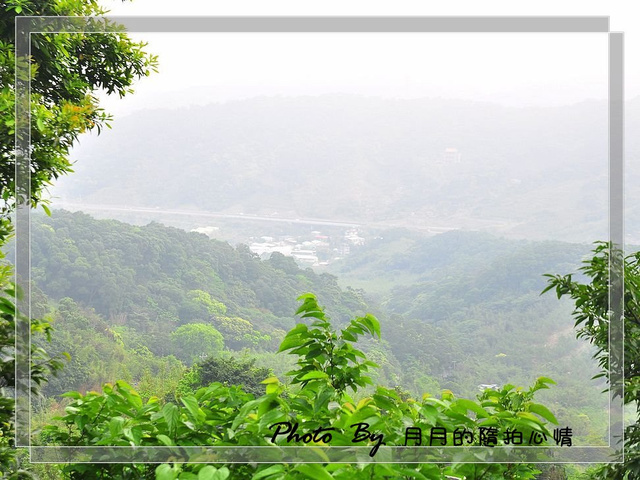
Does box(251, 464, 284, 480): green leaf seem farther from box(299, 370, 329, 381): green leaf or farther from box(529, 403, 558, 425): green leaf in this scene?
box(529, 403, 558, 425): green leaf

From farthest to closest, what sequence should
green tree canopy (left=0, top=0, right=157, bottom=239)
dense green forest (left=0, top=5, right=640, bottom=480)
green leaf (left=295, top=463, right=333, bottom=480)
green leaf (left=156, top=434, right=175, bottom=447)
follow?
green tree canopy (left=0, top=0, right=157, bottom=239) < dense green forest (left=0, top=5, right=640, bottom=480) < green leaf (left=156, top=434, right=175, bottom=447) < green leaf (left=295, top=463, right=333, bottom=480)

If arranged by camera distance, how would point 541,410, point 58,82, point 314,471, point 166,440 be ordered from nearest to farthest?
point 314,471
point 166,440
point 541,410
point 58,82

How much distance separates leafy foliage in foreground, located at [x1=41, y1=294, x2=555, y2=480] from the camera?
1.40 metres

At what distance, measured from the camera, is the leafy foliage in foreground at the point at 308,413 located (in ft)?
4.58

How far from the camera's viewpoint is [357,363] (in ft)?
5.05

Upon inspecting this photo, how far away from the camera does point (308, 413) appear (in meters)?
1.45

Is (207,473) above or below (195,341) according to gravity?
below

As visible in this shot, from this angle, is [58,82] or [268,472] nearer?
[268,472]

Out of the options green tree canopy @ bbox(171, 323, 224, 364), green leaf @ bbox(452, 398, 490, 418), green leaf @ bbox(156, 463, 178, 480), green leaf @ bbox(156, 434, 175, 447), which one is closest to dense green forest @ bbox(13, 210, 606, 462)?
green tree canopy @ bbox(171, 323, 224, 364)

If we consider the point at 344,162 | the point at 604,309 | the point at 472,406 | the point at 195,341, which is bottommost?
the point at 472,406

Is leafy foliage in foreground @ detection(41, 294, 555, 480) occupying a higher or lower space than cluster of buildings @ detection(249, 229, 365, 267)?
lower

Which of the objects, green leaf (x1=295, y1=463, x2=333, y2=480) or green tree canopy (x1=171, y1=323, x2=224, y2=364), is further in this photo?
green tree canopy (x1=171, y1=323, x2=224, y2=364)

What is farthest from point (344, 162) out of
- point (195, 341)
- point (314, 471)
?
point (314, 471)

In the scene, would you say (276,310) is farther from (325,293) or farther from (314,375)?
(314,375)
